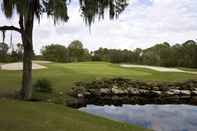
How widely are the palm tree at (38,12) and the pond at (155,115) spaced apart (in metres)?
4.20

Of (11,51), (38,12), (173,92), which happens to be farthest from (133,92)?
(38,12)

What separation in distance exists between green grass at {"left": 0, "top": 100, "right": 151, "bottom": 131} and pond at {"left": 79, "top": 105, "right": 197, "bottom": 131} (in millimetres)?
3286

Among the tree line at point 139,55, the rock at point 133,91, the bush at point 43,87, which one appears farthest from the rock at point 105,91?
the tree line at point 139,55

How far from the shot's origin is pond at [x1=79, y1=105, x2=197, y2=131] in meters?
13.5

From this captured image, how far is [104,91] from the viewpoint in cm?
2367

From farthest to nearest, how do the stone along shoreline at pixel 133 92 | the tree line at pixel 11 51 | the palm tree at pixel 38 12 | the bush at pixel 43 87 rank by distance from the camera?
1. the stone along shoreline at pixel 133 92
2. the bush at pixel 43 87
3. the tree line at pixel 11 51
4. the palm tree at pixel 38 12

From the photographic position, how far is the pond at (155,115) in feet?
44.3

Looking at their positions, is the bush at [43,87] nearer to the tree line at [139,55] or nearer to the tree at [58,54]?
the tree line at [139,55]

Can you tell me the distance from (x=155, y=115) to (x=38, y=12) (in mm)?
7446

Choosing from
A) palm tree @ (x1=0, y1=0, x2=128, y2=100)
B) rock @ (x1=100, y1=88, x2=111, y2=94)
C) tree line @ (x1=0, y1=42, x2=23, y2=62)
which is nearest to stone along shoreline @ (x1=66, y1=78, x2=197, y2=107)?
rock @ (x1=100, y1=88, x2=111, y2=94)

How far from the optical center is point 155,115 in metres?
16.2

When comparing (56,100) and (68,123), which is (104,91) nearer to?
(56,100)

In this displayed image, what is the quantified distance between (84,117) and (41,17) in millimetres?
5948

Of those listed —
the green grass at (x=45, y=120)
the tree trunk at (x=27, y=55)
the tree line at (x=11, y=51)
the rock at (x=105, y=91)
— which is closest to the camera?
the green grass at (x=45, y=120)
